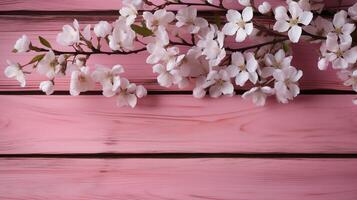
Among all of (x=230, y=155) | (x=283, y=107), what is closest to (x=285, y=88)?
(x=283, y=107)

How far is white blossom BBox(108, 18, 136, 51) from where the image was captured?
0.83 meters

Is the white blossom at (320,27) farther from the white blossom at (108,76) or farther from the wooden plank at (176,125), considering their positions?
the white blossom at (108,76)

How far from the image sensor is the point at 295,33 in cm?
79

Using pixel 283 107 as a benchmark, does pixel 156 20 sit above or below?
above

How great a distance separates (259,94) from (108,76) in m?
0.29

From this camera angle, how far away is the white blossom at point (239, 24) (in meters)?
0.82

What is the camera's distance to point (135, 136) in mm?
882

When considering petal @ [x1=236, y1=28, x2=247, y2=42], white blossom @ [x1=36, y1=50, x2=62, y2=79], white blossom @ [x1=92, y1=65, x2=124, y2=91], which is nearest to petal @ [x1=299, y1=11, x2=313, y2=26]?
petal @ [x1=236, y1=28, x2=247, y2=42]

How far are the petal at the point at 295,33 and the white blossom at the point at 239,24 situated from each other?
0.24 ft

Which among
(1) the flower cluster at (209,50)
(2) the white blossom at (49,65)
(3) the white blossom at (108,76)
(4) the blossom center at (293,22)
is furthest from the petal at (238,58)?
(2) the white blossom at (49,65)

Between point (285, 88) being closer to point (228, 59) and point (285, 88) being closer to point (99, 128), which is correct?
point (228, 59)

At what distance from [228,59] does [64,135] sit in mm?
363

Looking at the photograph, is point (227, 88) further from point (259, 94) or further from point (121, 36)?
point (121, 36)

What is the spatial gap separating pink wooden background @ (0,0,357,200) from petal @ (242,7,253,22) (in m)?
0.08
